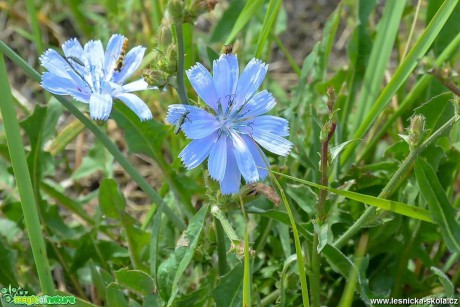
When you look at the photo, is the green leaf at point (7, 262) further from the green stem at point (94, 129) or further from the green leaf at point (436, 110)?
the green leaf at point (436, 110)

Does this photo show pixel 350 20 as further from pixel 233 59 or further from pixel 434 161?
pixel 233 59

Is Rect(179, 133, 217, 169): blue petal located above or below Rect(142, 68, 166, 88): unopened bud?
below

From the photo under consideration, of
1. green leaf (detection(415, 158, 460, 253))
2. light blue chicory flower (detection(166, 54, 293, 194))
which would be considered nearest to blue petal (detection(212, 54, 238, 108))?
light blue chicory flower (detection(166, 54, 293, 194))

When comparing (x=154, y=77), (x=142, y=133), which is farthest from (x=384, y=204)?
(x=142, y=133)

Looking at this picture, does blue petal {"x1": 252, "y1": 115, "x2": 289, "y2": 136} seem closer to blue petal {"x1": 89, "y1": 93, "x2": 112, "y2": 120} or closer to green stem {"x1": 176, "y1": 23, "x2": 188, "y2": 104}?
green stem {"x1": 176, "y1": 23, "x2": 188, "y2": 104}

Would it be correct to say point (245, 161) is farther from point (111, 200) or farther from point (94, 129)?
point (111, 200)

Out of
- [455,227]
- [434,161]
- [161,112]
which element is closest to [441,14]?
[434,161]
